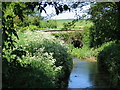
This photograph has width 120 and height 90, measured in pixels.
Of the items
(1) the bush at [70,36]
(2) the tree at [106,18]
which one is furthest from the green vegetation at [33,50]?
(1) the bush at [70,36]

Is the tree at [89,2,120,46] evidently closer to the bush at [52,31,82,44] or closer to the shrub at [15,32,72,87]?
the shrub at [15,32,72,87]

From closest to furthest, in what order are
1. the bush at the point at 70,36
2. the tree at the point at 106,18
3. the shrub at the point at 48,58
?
the shrub at the point at 48,58 < the tree at the point at 106,18 < the bush at the point at 70,36

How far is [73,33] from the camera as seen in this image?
21.2m

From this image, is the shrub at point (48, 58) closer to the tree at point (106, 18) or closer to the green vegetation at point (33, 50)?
the green vegetation at point (33, 50)

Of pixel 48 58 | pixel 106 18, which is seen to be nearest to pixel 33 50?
pixel 48 58

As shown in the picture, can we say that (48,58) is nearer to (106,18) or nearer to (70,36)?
(106,18)

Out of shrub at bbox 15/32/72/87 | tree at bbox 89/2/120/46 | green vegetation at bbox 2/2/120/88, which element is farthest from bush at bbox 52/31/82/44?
tree at bbox 89/2/120/46

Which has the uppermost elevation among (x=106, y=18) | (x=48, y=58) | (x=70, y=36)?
(x=106, y=18)

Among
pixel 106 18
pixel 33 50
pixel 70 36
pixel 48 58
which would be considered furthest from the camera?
pixel 70 36

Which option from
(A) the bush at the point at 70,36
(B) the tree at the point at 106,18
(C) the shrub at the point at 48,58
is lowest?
(A) the bush at the point at 70,36

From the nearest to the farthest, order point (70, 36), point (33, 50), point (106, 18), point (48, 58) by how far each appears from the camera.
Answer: point (48, 58), point (33, 50), point (106, 18), point (70, 36)

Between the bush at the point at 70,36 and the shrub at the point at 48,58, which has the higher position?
the shrub at the point at 48,58

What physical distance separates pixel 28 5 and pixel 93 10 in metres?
5.52

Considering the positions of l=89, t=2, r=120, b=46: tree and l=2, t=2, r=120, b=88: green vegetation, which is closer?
l=2, t=2, r=120, b=88: green vegetation
